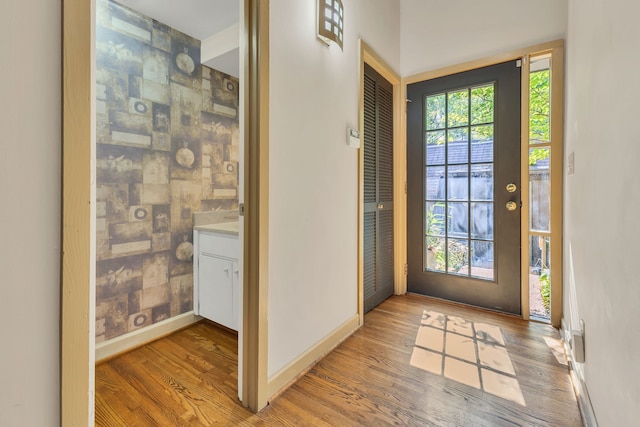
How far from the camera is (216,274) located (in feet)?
6.84

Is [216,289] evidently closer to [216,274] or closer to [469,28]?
[216,274]

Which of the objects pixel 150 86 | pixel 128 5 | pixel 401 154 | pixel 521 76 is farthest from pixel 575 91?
pixel 128 5

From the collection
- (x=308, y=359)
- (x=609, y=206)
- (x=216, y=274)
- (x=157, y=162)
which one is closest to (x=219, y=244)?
(x=216, y=274)

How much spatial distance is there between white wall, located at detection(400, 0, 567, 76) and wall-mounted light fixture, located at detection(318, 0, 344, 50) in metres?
1.25

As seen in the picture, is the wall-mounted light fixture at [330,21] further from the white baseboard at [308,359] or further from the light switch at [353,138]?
the white baseboard at [308,359]

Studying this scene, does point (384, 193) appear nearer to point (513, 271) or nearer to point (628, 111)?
point (513, 271)

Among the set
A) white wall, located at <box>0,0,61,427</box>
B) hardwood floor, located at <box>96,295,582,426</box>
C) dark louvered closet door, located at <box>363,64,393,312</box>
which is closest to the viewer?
white wall, located at <box>0,0,61,427</box>

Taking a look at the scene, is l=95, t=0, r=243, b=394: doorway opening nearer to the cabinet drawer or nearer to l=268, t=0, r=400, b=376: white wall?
the cabinet drawer

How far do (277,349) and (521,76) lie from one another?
2.72 m

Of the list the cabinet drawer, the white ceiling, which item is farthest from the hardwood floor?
the white ceiling

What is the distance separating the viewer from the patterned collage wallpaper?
6.01 feet

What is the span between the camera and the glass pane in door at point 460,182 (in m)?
2.47

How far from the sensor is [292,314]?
1553 millimetres

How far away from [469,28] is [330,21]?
61.8 inches
